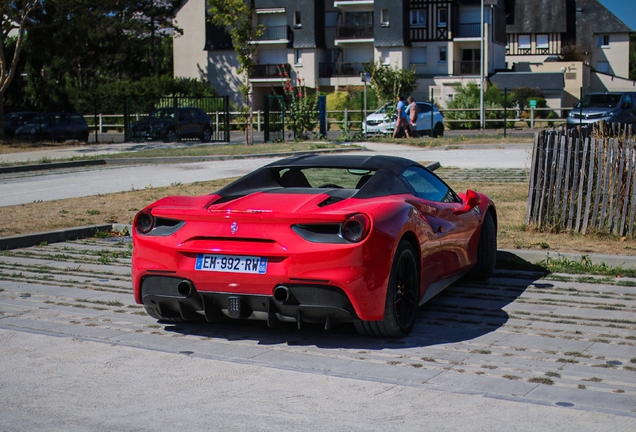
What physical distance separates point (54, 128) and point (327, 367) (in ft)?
119

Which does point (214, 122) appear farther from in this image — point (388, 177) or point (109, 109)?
point (388, 177)

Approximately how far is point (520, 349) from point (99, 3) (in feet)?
112

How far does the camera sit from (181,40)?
247 ft

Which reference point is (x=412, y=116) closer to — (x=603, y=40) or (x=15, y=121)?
(x=15, y=121)

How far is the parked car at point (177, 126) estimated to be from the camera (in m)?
37.3

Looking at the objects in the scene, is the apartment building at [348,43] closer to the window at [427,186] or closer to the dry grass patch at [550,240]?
the dry grass patch at [550,240]

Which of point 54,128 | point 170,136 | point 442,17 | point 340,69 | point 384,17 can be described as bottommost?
point 170,136

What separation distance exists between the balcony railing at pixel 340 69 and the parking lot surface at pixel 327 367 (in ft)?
203

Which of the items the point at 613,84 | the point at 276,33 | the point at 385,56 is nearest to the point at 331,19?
the point at 276,33

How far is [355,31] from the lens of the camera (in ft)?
225

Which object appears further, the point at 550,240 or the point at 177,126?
the point at 177,126

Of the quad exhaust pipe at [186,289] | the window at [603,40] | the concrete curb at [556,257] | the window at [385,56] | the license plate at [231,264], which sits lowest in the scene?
the concrete curb at [556,257]

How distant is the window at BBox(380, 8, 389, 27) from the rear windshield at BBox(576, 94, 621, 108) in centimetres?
3130

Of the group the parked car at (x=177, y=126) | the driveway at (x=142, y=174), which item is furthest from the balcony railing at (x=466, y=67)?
the driveway at (x=142, y=174)
